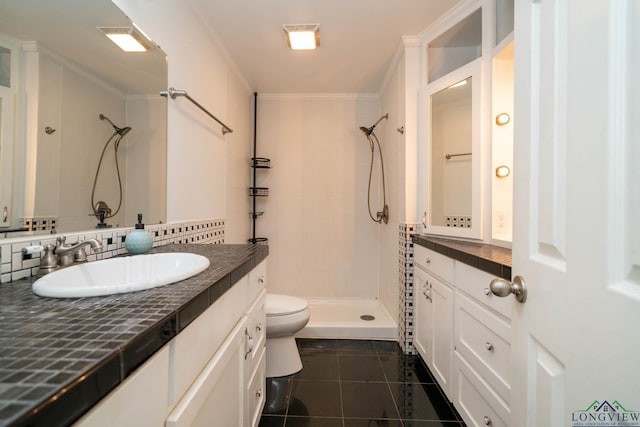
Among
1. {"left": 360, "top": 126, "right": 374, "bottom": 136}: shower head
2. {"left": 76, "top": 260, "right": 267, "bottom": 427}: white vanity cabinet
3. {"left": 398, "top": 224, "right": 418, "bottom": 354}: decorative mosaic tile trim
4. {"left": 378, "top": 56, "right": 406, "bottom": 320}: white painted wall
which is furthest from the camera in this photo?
{"left": 360, "top": 126, "right": 374, "bottom": 136}: shower head

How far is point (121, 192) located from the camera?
1.17m

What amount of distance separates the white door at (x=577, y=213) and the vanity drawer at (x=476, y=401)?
18.9 inches

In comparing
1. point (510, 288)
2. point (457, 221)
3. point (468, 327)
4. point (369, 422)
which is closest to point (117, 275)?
point (510, 288)

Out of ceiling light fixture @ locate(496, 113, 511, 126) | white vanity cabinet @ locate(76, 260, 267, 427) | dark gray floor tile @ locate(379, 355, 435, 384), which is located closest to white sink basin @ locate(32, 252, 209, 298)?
white vanity cabinet @ locate(76, 260, 267, 427)

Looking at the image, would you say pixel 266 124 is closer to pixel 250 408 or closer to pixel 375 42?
pixel 375 42

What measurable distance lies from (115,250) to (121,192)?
24 centimetres

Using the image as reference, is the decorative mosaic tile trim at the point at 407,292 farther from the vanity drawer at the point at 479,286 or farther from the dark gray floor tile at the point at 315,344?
the vanity drawer at the point at 479,286

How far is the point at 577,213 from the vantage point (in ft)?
1.55

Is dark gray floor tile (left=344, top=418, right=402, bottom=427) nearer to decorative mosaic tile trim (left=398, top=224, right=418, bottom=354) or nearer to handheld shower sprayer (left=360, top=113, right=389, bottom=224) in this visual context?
decorative mosaic tile trim (left=398, top=224, right=418, bottom=354)

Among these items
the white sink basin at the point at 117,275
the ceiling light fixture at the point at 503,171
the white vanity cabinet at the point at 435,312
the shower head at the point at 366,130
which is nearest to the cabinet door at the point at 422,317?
the white vanity cabinet at the point at 435,312

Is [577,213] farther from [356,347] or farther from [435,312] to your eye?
[356,347]

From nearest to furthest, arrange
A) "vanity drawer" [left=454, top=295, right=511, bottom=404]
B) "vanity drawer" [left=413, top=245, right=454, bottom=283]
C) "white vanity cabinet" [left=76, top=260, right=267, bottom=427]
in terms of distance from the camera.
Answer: "white vanity cabinet" [left=76, top=260, right=267, bottom=427], "vanity drawer" [left=454, top=295, right=511, bottom=404], "vanity drawer" [left=413, top=245, right=454, bottom=283]

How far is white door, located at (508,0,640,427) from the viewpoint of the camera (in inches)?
15.2

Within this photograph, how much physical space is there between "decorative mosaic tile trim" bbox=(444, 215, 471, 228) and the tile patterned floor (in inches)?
38.4
